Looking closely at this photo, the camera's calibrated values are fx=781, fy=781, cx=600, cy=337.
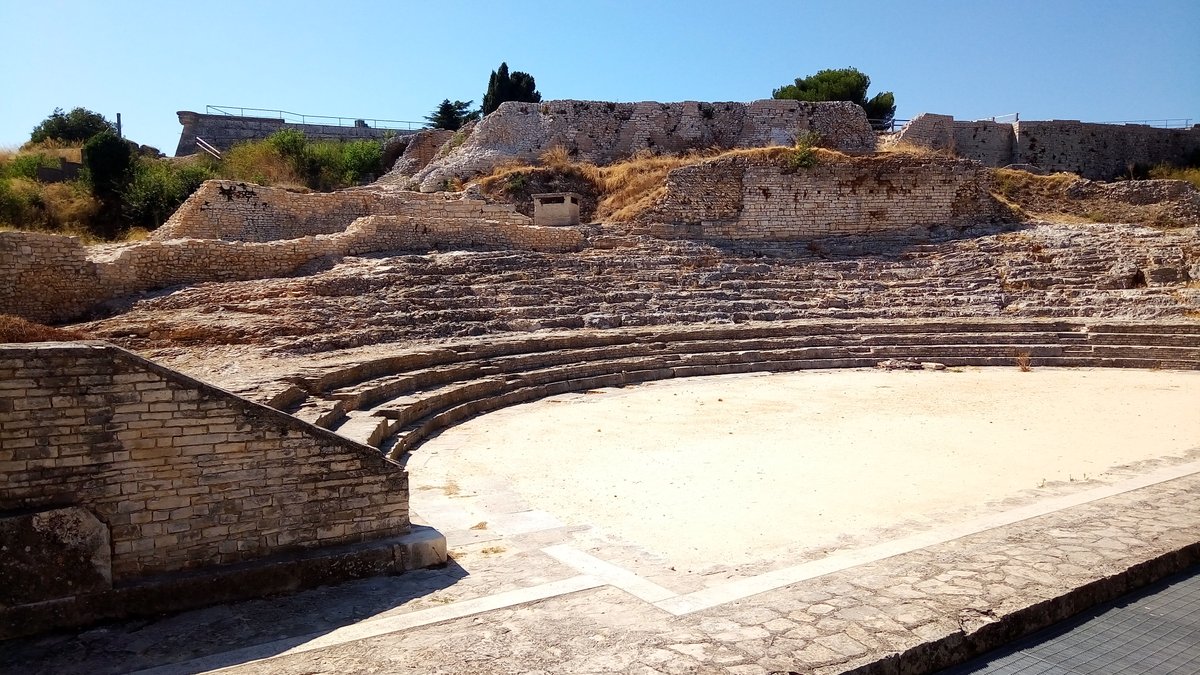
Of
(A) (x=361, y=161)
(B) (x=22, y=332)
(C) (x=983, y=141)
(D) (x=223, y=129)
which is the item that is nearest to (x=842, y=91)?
(C) (x=983, y=141)

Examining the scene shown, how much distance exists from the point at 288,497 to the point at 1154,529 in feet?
20.6

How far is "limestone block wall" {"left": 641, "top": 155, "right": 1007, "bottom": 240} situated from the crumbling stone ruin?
0.07 m

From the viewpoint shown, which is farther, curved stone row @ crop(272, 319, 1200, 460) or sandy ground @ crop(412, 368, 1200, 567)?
curved stone row @ crop(272, 319, 1200, 460)

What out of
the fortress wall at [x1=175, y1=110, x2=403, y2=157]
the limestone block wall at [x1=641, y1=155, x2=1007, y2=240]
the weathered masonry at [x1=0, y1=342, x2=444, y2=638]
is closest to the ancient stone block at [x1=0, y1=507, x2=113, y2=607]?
the weathered masonry at [x1=0, y1=342, x2=444, y2=638]

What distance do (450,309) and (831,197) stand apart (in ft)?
41.0

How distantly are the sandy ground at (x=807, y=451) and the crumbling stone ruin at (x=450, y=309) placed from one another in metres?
1.52

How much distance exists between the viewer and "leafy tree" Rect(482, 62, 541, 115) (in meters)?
40.8

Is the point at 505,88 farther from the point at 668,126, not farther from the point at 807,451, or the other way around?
the point at 807,451

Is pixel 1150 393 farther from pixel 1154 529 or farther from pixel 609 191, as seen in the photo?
pixel 609 191

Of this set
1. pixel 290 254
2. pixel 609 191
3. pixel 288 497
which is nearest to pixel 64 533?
pixel 288 497

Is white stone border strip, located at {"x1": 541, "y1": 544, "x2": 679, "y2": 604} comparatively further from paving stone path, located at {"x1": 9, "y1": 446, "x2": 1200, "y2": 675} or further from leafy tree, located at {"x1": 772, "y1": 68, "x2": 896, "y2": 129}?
leafy tree, located at {"x1": 772, "y1": 68, "x2": 896, "y2": 129}

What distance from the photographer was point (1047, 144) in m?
29.0

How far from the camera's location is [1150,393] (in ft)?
39.2

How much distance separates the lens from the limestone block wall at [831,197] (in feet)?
72.1
